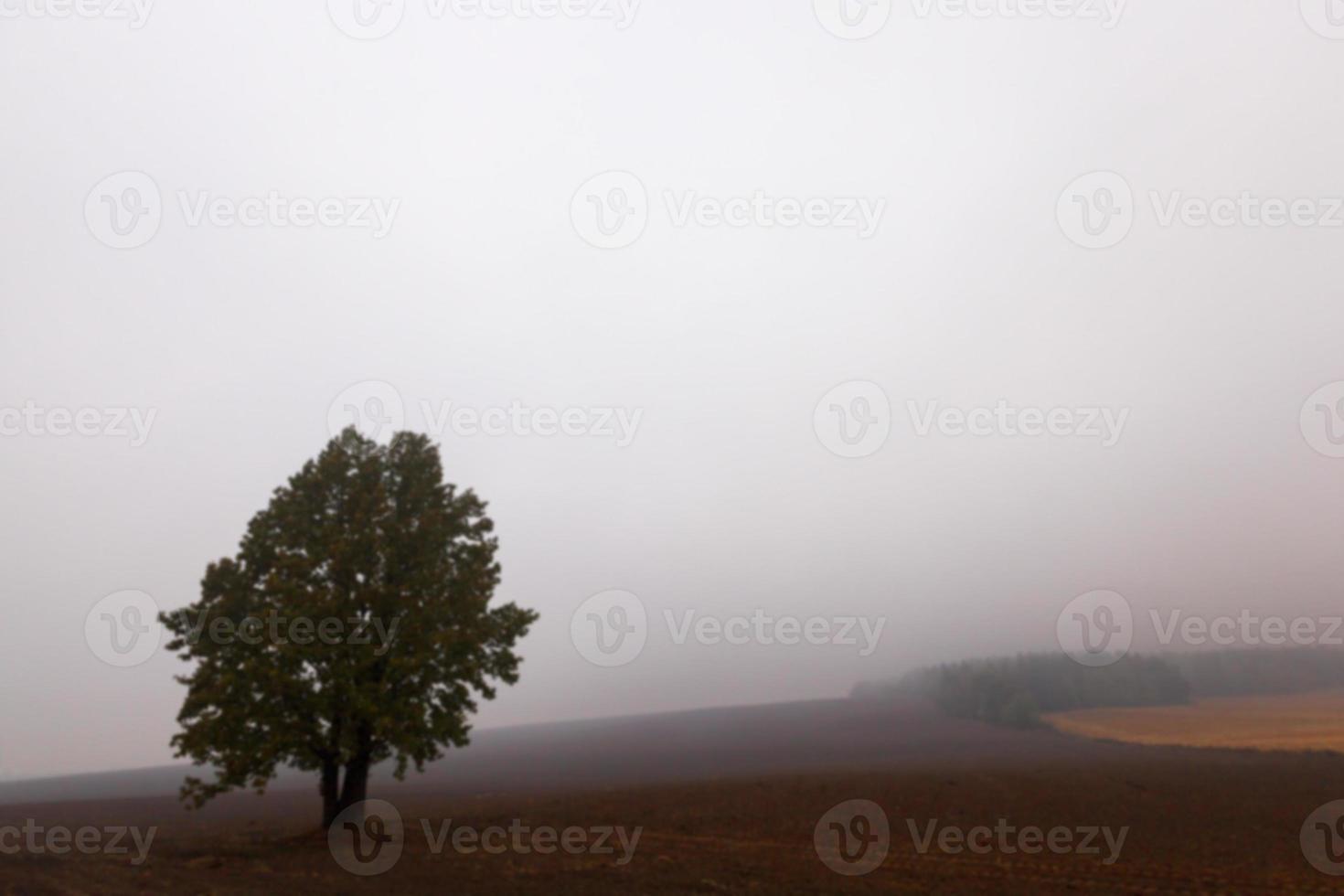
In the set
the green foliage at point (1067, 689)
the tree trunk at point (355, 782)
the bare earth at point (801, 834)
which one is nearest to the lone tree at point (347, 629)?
the tree trunk at point (355, 782)

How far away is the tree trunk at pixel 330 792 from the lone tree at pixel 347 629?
7cm

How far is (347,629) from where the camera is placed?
95.0 feet

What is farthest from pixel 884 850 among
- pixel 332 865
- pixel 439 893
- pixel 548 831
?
pixel 332 865

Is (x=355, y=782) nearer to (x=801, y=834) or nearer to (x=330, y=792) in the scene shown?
(x=330, y=792)

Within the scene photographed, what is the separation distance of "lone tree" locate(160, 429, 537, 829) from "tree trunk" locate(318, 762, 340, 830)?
2.9 inches

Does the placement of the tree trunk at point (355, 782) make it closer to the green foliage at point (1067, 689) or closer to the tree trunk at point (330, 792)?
the tree trunk at point (330, 792)

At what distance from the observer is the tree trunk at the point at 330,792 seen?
29.3 m

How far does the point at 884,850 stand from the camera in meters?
34.1

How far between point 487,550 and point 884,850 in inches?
891

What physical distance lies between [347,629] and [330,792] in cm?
705

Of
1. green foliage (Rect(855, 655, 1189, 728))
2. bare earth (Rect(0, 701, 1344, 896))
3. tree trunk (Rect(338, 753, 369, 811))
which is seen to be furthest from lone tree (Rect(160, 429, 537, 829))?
green foliage (Rect(855, 655, 1189, 728))

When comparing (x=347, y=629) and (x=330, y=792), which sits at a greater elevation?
(x=347, y=629)

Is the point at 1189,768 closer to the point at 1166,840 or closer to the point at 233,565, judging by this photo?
the point at 1166,840

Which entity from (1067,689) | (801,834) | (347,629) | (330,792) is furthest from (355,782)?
(1067,689)
